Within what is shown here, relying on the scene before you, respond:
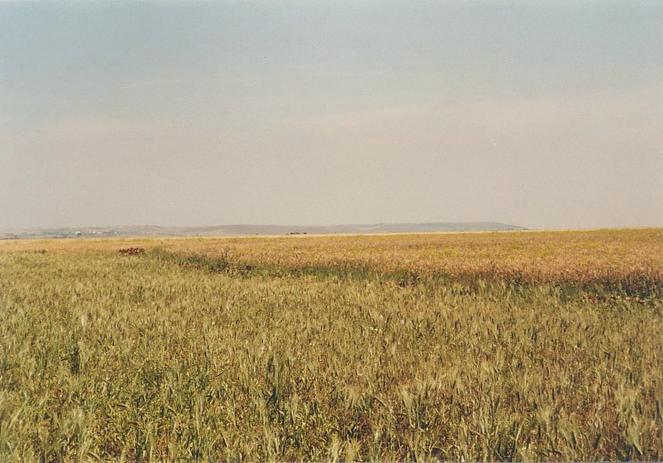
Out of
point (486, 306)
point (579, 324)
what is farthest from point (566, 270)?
point (579, 324)

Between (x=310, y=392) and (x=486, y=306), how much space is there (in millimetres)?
4831

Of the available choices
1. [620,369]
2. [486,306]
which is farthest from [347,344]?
[486,306]

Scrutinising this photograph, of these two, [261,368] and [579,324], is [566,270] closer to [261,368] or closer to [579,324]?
[579,324]

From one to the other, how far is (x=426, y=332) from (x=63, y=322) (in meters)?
4.94

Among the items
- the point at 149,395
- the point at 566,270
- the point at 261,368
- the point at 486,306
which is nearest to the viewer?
the point at 149,395

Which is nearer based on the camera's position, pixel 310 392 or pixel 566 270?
pixel 310 392

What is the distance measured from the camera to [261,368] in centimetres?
452

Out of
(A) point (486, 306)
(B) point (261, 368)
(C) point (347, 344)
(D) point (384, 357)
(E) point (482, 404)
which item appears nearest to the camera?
(E) point (482, 404)

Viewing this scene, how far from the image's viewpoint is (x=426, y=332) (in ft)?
20.3

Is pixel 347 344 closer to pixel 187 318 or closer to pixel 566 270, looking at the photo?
pixel 187 318

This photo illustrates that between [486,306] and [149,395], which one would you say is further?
[486,306]

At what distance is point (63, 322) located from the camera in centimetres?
704

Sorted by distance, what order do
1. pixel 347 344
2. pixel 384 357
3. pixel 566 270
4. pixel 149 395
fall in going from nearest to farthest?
pixel 149 395
pixel 384 357
pixel 347 344
pixel 566 270

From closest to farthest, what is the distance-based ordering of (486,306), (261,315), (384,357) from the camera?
1. (384,357)
2. (261,315)
3. (486,306)
